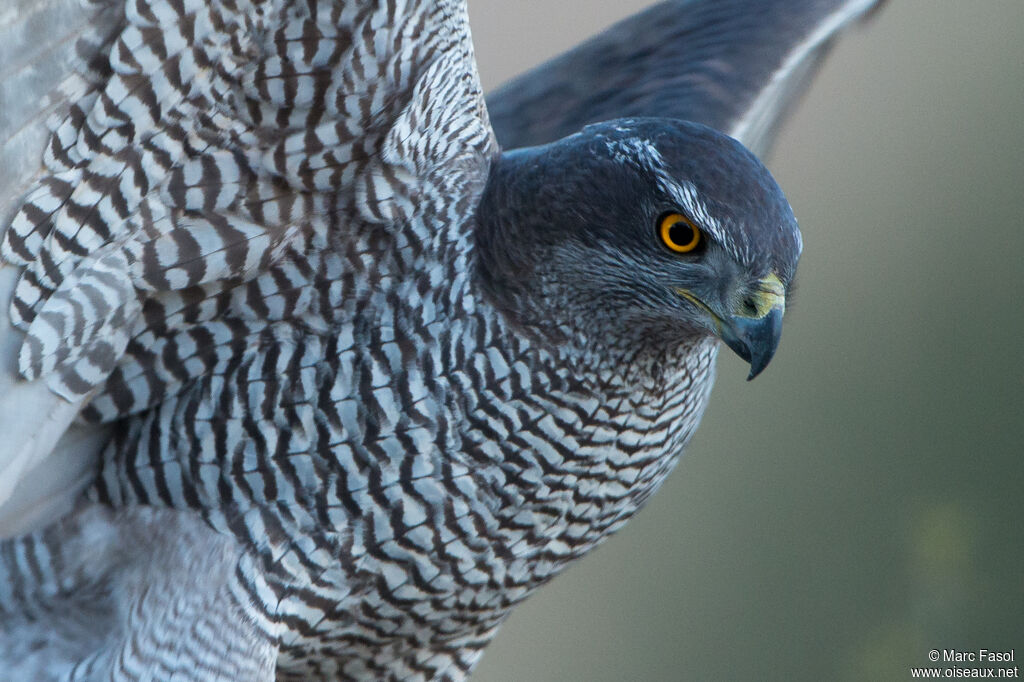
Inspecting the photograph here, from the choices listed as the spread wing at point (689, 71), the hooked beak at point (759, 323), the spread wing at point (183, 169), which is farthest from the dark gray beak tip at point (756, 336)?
the spread wing at point (689, 71)

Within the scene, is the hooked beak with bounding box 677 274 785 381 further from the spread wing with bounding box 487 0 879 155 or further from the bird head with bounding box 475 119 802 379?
the spread wing with bounding box 487 0 879 155

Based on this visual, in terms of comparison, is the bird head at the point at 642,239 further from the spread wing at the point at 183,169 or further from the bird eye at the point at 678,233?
the spread wing at the point at 183,169

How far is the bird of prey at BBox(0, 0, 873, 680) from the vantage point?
3.58ft

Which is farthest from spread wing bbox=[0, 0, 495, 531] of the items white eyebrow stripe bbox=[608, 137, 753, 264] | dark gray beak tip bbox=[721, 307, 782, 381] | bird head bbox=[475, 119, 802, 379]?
dark gray beak tip bbox=[721, 307, 782, 381]

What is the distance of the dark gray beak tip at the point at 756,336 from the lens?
112cm

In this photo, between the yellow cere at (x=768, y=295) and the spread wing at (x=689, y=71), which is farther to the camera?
the spread wing at (x=689, y=71)

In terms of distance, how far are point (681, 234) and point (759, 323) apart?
4.6 inches

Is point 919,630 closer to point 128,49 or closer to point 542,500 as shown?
point 542,500

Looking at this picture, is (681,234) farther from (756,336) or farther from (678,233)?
(756,336)

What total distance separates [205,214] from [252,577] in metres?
0.40

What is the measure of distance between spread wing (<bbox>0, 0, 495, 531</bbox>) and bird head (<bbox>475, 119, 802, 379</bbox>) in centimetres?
10

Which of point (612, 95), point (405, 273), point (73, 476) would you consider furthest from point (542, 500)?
point (612, 95)

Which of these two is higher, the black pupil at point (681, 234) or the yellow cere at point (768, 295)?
the black pupil at point (681, 234)

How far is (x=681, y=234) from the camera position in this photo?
1.15 m
